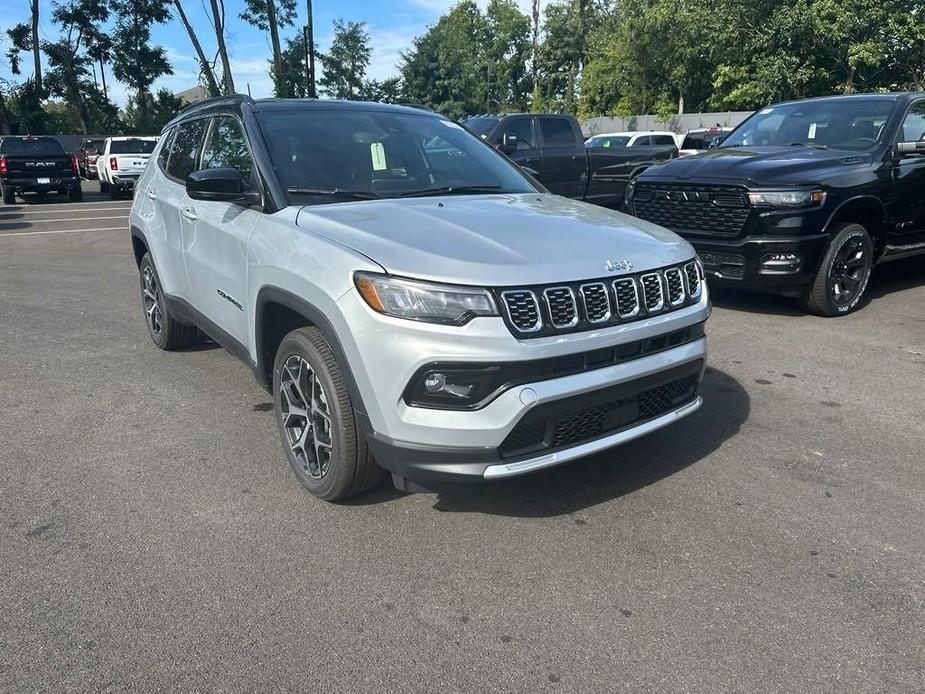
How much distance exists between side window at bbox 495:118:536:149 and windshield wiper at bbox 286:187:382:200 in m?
8.97

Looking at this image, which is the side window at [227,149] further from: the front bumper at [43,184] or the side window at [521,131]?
the front bumper at [43,184]

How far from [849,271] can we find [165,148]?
5.68 metres

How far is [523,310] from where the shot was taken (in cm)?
285

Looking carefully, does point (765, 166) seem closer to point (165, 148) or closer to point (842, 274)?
point (842, 274)

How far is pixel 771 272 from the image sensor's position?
6207 millimetres

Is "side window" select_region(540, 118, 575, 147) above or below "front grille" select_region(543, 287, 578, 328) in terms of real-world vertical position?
above

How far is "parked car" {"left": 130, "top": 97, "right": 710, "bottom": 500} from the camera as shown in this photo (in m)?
2.82

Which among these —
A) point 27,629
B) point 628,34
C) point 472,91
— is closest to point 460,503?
point 27,629

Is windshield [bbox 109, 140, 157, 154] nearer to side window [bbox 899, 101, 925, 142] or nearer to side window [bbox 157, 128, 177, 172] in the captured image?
side window [bbox 157, 128, 177, 172]

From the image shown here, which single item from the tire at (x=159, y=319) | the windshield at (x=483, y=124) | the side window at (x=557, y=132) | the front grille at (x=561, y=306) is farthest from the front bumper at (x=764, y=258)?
the windshield at (x=483, y=124)

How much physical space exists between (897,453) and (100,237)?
507 inches

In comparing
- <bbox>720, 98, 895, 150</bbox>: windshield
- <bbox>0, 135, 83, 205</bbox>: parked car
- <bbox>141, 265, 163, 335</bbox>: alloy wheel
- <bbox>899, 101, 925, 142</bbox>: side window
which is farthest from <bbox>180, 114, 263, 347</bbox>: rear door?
<bbox>0, 135, 83, 205</bbox>: parked car

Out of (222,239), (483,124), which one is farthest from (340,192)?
(483,124)

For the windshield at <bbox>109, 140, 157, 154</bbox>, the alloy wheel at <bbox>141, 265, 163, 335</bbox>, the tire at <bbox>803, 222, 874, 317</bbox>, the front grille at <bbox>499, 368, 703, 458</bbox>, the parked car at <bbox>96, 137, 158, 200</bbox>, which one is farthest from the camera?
the windshield at <bbox>109, 140, 157, 154</bbox>
